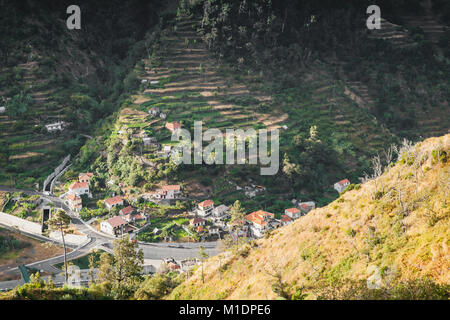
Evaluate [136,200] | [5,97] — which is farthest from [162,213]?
[5,97]

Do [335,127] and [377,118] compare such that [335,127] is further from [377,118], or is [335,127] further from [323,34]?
[323,34]

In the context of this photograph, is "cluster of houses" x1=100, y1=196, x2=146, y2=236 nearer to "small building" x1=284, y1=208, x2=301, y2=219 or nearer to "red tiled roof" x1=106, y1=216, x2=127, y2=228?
"red tiled roof" x1=106, y1=216, x2=127, y2=228

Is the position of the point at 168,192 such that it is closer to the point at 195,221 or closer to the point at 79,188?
the point at 195,221

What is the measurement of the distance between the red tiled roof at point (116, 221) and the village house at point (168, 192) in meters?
3.66

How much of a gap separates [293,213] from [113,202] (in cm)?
1558

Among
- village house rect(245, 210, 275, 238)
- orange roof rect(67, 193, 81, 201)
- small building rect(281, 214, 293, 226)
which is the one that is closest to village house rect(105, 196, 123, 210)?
orange roof rect(67, 193, 81, 201)

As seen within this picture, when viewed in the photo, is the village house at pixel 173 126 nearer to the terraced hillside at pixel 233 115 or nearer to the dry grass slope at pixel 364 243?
the terraced hillside at pixel 233 115

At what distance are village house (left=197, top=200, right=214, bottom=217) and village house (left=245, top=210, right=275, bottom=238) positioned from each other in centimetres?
319

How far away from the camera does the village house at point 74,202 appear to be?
33.8m

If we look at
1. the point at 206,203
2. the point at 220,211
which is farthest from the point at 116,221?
the point at 220,211

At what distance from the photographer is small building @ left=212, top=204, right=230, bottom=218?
108 feet

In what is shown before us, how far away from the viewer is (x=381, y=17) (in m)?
55.9

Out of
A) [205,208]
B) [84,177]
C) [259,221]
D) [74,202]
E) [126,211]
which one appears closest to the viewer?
[259,221]

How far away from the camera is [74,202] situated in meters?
33.8
